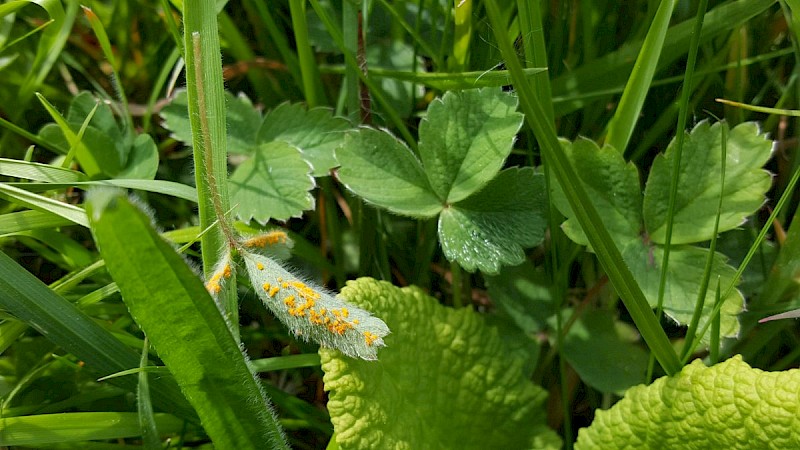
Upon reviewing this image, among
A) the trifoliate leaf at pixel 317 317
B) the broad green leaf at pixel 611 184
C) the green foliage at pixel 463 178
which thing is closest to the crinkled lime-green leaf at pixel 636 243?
the broad green leaf at pixel 611 184

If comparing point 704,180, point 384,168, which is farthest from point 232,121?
point 704,180

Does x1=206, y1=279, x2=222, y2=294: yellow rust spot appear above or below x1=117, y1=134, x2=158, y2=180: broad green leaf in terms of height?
below

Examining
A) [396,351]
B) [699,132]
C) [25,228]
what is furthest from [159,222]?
[699,132]

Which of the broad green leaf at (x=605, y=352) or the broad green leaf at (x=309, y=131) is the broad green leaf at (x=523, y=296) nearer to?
the broad green leaf at (x=605, y=352)

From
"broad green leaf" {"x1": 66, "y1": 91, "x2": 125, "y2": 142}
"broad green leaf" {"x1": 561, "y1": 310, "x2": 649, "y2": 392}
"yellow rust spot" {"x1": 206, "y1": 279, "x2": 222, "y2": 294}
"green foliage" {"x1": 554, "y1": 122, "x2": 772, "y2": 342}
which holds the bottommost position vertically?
"broad green leaf" {"x1": 561, "y1": 310, "x2": 649, "y2": 392}

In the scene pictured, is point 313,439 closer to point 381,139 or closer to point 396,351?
point 396,351

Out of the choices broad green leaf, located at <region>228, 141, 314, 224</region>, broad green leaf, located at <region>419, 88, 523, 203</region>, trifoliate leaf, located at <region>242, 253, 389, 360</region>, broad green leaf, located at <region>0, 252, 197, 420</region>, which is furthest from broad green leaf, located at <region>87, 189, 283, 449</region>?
broad green leaf, located at <region>419, 88, 523, 203</region>

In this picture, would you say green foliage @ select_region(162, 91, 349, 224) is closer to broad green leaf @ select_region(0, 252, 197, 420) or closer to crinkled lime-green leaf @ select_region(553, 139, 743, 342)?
broad green leaf @ select_region(0, 252, 197, 420)
